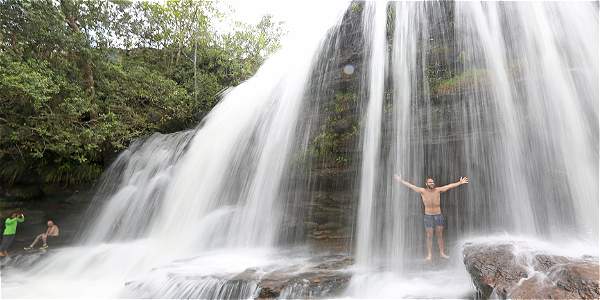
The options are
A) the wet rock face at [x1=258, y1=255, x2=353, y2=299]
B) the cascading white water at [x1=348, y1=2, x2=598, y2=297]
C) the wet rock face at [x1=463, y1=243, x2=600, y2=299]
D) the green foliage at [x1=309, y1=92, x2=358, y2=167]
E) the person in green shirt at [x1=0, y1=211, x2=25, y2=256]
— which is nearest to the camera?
the wet rock face at [x1=463, y1=243, x2=600, y2=299]

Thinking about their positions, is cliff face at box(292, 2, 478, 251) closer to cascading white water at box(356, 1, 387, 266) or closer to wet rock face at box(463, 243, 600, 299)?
cascading white water at box(356, 1, 387, 266)

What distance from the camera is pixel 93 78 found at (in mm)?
13812

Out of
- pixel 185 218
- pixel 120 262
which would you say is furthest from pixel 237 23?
pixel 120 262

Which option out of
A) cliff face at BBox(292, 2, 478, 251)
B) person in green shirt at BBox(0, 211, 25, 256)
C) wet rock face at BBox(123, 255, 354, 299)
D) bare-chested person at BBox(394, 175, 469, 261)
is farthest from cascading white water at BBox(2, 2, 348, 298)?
bare-chested person at BBox(394, 175, 469, 261)

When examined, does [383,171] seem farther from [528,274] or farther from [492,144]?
[528,274]

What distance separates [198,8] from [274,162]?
41.2 ft

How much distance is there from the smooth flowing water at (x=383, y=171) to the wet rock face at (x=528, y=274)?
67cm

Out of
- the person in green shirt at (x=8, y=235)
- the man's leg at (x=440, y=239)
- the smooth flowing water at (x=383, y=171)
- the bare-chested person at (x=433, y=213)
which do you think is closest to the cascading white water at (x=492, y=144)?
the smooth flowing water at (x=383, y=171)

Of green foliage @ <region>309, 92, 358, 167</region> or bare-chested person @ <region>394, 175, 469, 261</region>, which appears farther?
green foliage @ <region>309, 92, 358, 167</region>

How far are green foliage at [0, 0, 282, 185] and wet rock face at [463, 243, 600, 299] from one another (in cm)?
1142

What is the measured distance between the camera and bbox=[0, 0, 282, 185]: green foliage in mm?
10898

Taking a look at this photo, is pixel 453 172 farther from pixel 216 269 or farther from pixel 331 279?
pixel 216 269

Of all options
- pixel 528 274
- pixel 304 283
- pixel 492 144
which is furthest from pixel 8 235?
pixel 492 144

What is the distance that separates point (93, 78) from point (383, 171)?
482 inches
